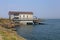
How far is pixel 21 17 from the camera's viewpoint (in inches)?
3509

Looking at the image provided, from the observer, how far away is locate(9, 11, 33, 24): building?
282 feet

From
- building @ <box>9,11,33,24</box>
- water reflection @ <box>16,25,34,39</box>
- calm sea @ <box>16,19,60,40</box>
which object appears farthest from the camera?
building @ <box>9,11,33,24</box>

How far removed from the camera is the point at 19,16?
89812 mm

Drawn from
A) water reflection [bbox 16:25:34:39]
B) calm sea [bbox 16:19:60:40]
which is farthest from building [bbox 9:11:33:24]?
water reflection [bbox 16:25:34:39]

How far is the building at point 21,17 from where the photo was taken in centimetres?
8581

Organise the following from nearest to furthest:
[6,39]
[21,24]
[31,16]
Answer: [6,39]
[21,24]
[31,16]

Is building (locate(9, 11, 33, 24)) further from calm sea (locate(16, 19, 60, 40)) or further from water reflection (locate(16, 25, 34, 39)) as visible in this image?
water reflection (locate(16, 25, 34, 39))

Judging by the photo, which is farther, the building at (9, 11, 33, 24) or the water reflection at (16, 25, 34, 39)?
the building at (9, 11, 33, 24)

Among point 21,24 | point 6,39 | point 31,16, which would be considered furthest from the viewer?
point 31,16

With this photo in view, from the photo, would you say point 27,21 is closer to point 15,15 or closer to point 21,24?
point 21,24

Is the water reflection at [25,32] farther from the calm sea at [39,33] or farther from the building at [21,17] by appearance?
the building at [21,17]

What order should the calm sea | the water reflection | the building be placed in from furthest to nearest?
the building
the water reflection
the calm sea

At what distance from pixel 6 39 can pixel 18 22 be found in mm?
64681

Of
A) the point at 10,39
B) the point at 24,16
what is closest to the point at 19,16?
the point at 24,16
